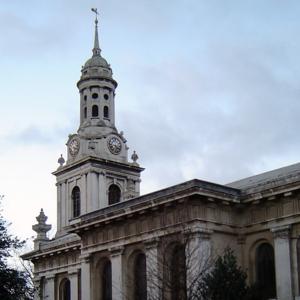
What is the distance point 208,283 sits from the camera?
3400cm

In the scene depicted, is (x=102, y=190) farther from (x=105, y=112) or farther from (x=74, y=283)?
(x=74, y=283)

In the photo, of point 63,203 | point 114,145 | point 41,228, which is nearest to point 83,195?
point 63,203

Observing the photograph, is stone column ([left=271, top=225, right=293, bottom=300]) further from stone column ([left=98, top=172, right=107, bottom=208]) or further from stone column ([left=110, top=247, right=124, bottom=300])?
stone column ([left=98, top=172, right=107, bottom=208])

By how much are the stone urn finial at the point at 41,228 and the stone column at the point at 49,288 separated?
3.12 meters

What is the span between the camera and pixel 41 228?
6303cm

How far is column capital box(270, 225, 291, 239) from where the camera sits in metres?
39.6

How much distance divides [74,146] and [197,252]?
32500 millimetres

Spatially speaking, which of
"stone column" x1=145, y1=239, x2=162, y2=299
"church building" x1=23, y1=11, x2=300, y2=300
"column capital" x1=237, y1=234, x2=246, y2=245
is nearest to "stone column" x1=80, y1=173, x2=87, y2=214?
"church building" x1=23, y1=11, x2=300, y2=300

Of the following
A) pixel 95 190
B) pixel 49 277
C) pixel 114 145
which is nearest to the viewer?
pixel 49 277

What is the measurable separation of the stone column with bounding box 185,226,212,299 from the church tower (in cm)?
2654

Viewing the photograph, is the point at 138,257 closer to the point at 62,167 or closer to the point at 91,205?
the point at 91,205

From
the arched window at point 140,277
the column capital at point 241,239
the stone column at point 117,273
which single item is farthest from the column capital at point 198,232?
the stone column at point 117,273

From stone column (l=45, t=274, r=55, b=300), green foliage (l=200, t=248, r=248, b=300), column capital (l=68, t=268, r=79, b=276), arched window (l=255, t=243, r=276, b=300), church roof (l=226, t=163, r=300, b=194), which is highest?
church roof (l=226, t=163, r=300, b=194)

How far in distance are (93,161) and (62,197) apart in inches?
215
